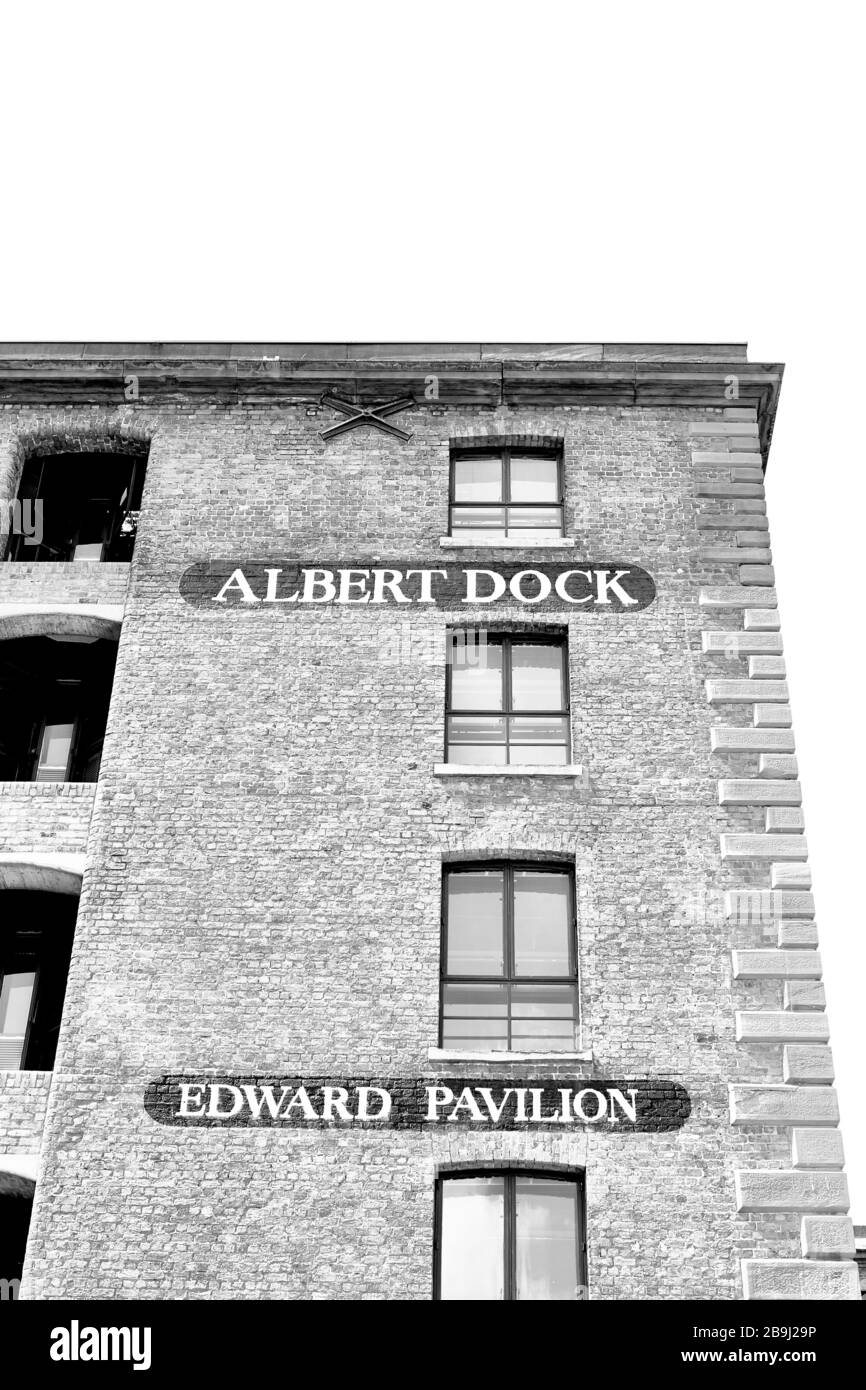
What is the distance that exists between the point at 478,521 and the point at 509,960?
6417 millimetres

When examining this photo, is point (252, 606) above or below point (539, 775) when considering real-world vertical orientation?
above

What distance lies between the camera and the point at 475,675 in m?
20.0

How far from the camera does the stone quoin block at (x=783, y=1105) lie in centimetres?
1627

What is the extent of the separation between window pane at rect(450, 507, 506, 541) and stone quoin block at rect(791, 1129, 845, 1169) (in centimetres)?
872

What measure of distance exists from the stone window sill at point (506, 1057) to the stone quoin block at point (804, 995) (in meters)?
2.20

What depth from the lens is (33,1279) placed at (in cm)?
1559

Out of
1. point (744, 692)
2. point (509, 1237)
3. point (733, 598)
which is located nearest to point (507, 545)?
point (733, 598)

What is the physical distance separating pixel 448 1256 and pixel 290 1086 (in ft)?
7.62

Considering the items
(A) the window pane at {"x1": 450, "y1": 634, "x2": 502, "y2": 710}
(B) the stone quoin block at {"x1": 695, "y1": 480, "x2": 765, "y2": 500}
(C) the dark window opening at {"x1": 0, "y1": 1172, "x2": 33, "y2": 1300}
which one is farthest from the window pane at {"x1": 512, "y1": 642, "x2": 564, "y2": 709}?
(C) the dark window opening at {"x1": 0, "y1": 1172, "x2": 33, "y2": 1300}

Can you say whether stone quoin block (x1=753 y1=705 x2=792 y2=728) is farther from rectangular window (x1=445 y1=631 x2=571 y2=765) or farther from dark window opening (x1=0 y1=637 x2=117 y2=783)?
dark window opening (x1=0 y1=637 x2=117 y2=783)

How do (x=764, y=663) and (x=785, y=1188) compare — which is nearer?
(x=785, y=1188)

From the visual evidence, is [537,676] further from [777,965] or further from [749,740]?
[777,965]
